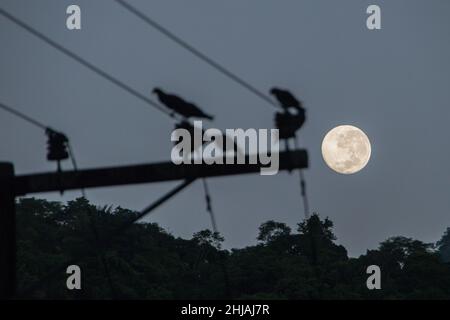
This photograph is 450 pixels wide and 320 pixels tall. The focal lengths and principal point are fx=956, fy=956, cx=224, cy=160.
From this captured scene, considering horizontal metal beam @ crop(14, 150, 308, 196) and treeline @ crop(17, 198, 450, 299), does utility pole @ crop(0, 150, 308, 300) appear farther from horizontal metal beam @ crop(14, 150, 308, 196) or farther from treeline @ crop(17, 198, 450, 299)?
treeline @ crop(17, 198, 450, 299)

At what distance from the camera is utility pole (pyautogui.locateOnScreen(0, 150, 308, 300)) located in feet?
38.6

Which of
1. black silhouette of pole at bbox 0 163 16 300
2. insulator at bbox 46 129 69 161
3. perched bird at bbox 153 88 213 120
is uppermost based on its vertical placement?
perched bird at bbox 153 88 213 120

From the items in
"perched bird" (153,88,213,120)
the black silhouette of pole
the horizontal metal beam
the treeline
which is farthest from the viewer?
the treeline

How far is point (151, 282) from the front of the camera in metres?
76.8

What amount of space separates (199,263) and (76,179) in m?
75.0

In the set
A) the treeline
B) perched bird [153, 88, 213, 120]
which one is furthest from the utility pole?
the treeline

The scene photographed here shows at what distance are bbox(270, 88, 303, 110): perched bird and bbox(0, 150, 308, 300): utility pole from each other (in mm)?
1088

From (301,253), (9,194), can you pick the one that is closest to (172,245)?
(301,253)

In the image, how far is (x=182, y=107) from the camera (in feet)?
41.9

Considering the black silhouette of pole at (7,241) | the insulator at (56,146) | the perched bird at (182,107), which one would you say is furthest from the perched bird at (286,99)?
the black silhouette of pole at (7,241)

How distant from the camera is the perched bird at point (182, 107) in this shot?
12.7 m

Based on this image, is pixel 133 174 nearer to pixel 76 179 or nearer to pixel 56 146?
pixel 76 179
